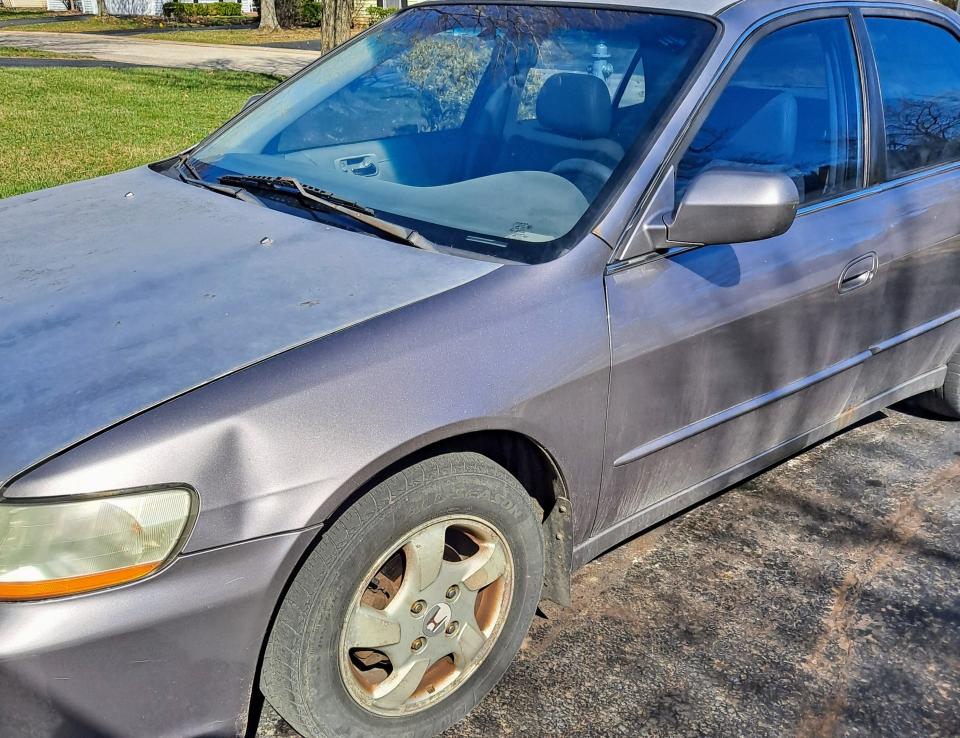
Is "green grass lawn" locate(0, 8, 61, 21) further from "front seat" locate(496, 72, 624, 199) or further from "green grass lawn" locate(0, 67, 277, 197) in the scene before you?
"front seat" locate(496, 72, 624, 199)

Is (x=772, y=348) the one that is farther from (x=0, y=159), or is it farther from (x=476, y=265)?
(x=0, y=159)

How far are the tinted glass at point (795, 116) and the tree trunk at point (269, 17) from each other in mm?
31840

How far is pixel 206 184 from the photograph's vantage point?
2812mm

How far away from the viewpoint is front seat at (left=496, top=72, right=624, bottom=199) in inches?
94.6

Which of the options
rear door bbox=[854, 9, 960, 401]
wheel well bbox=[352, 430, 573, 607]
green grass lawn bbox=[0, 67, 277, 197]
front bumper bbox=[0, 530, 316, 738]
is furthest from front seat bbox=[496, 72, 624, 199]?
green grass lawn bbox=[0, 67, 277, 197]

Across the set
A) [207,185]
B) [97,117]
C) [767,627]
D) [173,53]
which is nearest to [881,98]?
[767,627]

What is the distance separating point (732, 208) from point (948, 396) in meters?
2.16

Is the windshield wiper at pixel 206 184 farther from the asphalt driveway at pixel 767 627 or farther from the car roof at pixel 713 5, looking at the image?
the asphalt driveway at pixel 767 627

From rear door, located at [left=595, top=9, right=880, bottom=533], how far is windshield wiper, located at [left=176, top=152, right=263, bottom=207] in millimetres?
1101

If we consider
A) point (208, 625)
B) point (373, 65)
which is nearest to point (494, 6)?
point (373, 65)

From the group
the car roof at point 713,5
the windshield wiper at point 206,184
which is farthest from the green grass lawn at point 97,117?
the car roof at point 713,5

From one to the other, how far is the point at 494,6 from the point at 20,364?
1.91 m

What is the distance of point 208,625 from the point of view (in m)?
1.67

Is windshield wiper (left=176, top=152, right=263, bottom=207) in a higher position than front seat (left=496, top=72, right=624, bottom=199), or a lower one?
lower
